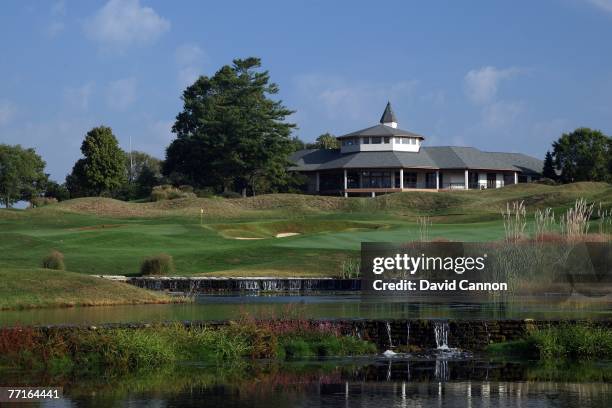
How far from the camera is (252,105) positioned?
107 m

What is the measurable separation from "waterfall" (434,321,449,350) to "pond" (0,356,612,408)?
1330mm

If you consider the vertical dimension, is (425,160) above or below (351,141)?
below

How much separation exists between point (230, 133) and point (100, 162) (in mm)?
12611

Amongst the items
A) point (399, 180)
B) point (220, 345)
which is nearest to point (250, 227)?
point (399, 180)

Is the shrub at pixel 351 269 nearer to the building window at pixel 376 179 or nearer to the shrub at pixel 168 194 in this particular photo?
the shrub at pixel 168 194

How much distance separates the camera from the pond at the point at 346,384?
19281 millimetres

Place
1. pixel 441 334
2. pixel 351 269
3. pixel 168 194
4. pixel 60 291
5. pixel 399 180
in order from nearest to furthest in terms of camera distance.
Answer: pixel 441 334
pixel 60 291
pixel 351 269
pixel 168 194
pixel 399 180

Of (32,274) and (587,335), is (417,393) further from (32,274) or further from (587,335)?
(32,274)

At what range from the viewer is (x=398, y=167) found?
324 ft

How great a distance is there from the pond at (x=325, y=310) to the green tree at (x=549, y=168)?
229 feet

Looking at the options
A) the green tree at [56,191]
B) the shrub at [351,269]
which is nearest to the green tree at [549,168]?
the green tree at [56,191]

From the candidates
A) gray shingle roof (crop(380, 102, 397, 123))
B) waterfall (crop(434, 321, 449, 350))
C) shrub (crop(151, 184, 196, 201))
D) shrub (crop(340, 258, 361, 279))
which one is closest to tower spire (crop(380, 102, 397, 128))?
gray shingle roof (crop(380, 102, 397, 123))

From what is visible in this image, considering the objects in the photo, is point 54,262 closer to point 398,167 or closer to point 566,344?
point 566,344

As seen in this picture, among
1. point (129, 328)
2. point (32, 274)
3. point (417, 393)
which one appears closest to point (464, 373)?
point (417, 393)
